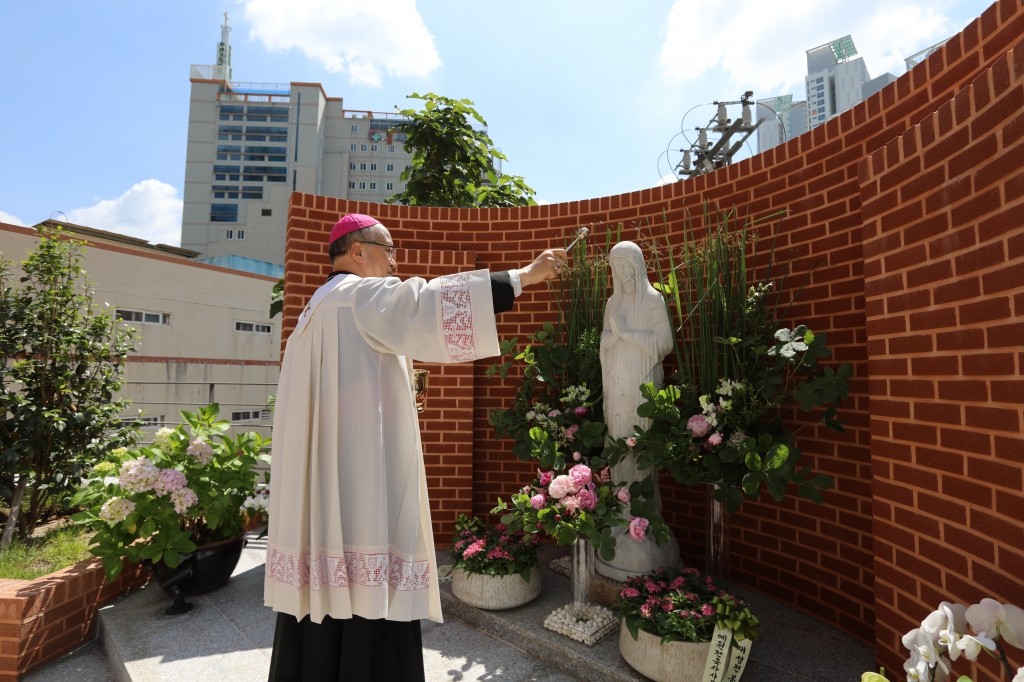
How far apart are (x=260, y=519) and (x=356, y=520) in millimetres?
2938

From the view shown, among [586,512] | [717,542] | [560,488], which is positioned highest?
[560,488]

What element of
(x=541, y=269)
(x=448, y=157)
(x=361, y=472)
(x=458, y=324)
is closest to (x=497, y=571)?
(x=361, y=472)

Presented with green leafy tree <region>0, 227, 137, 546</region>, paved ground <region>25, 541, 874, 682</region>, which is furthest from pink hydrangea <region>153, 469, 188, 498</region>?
green leafy tree <region>0, 227, 137, 546</region>

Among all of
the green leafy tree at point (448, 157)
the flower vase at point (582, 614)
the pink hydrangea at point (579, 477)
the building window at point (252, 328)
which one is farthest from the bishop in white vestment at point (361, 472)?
the building window at point (252, 328)

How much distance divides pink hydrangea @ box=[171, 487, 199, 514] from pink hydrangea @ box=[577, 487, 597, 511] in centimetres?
218

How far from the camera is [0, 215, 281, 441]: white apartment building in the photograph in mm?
16281

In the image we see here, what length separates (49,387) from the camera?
4000 mm

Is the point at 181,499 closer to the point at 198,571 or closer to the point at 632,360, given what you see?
the point at 198,571

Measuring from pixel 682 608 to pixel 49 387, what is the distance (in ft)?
14.2

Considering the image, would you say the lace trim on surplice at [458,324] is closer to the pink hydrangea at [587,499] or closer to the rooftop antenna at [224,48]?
the pink hydrangea at [587,499]

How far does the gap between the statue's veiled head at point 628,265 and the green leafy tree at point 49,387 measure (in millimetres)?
3776

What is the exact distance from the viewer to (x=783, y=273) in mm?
3066

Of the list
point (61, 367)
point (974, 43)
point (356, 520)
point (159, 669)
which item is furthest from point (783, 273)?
point (61, 367)

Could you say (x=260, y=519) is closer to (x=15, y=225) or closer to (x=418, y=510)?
(x=418, y=510)
